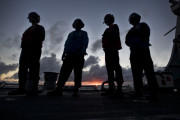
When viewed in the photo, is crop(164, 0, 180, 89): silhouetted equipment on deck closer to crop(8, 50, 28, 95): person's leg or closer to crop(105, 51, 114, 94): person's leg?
crop(105, 51, 114, 94): person's leg

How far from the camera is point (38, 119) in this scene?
833 mm

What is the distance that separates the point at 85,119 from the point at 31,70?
2.16 m

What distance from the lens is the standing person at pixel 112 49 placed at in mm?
2684

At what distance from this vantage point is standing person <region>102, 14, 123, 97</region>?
2.68 m

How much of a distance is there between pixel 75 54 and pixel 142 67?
55.1 inches

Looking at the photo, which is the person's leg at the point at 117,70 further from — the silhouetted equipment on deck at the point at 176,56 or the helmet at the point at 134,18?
the silhouetted equipment on deck at the point at 176,56

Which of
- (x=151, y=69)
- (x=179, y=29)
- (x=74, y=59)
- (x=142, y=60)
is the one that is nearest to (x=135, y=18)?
(x=142, y=60)

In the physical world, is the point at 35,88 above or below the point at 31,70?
below

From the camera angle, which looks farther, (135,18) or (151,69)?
(135,18)

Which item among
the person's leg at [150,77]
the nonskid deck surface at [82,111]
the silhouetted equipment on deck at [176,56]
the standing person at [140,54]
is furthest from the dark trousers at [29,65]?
the silhouetted equipment on deck at [176,56]

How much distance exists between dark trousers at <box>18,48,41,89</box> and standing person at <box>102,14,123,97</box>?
1431mm

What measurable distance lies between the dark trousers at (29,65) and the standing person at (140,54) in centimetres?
195

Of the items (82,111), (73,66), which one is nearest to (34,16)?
(73,66)

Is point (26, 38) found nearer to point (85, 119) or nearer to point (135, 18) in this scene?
point (135, 18)
